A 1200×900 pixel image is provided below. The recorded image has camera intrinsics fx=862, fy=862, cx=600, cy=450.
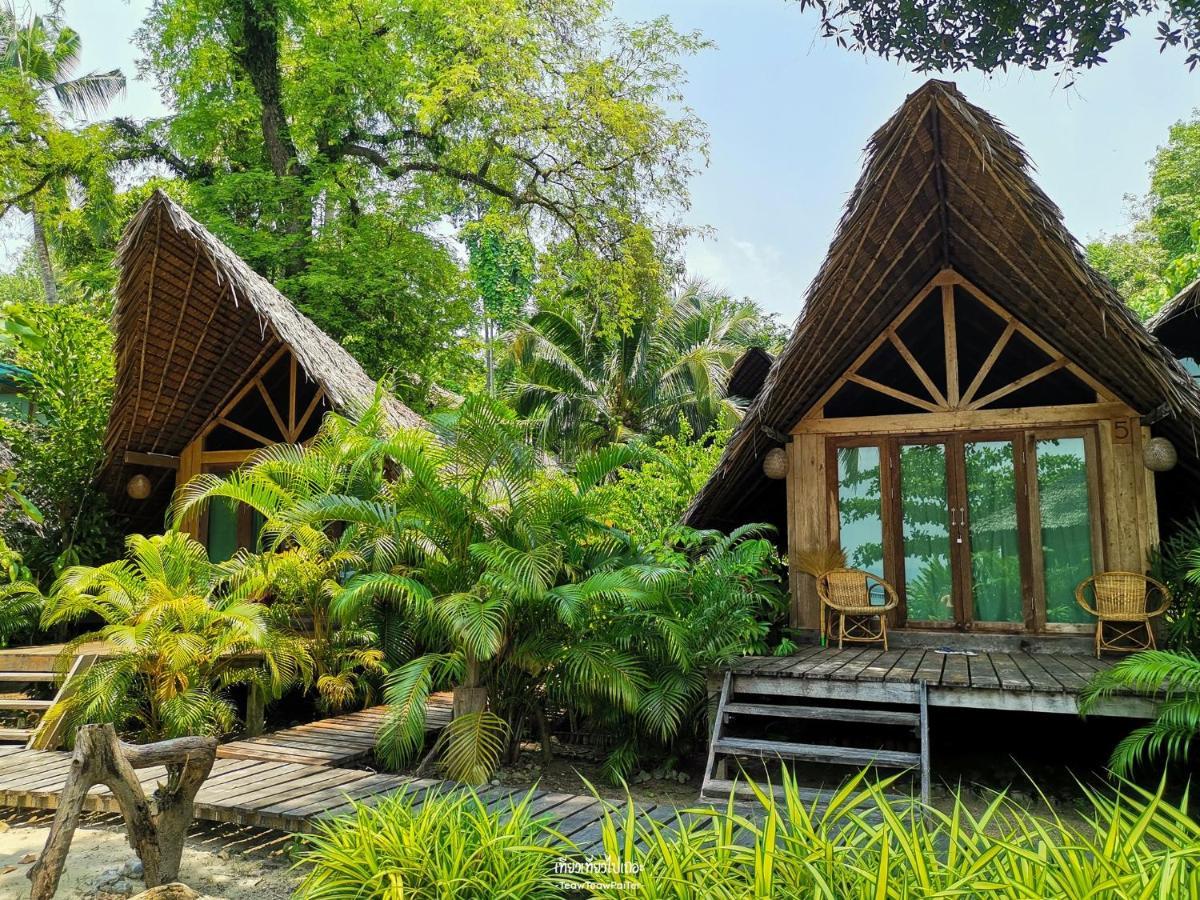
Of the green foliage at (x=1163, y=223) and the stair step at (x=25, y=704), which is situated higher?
the green foliage at (x=1163, y=223)

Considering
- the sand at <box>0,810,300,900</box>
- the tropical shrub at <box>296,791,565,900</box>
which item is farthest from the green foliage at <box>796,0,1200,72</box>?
the sand at <box>0,810,300,900</box>

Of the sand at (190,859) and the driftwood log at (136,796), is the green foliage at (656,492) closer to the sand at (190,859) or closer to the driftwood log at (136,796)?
the sand at (190,859)

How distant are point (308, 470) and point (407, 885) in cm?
449

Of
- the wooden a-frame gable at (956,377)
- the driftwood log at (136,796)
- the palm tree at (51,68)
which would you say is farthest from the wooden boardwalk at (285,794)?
the palm tree at (51,68)

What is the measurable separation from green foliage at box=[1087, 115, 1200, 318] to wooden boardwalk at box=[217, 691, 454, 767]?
1868cm

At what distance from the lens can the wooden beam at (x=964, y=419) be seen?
644cm

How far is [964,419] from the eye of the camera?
686 centimetres

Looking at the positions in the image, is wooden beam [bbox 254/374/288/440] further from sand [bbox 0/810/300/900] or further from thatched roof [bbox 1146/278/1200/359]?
thatched roof [bbox 1146/278/1200/359]

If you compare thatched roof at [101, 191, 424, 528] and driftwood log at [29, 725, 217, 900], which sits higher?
thatched roof at [101, 191, 424, 528]

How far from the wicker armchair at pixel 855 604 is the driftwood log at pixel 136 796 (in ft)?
14.6

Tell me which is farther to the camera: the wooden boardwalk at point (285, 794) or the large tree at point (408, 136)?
the large tree at point (408, 136)

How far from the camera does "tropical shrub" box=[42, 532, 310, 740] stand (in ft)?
18.8

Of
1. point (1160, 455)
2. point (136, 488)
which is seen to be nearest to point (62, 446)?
point (136, 488)

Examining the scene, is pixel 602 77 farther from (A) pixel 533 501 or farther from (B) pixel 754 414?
(A) pixel 533 501
